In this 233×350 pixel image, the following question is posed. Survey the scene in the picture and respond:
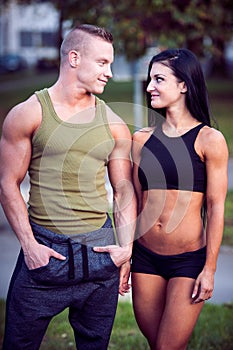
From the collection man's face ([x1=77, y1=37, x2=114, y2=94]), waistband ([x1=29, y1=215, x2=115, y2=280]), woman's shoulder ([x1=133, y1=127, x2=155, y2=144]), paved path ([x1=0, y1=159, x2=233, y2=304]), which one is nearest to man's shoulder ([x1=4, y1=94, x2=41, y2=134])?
man's face ([x1=77, y1=37, x2=114, y2=94])

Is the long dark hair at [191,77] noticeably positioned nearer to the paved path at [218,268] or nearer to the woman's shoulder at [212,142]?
the woman's shoulder at [212,142]

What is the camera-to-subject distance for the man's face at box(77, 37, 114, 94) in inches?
135

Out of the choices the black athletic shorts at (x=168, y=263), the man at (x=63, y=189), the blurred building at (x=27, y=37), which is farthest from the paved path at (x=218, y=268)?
the blurred building at (x=27, y=37)

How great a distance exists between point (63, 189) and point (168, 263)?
67cm

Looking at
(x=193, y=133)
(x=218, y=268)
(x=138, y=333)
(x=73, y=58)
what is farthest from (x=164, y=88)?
(x=218, y=268)

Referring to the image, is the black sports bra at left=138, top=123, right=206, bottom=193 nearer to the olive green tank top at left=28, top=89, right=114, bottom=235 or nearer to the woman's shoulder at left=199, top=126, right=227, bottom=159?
the woman's shoulder at left=199, top=126, right=227, bottom=159

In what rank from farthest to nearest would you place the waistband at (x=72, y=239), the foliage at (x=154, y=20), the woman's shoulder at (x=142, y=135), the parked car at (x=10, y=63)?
1. the parked car at (x=10, y=63)
2. the foliage at (x=154, y=20)
3. the woman's shoulder at (x=142, y=135)
4. the waistband at (x=72, y=239)

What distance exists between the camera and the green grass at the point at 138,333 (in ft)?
16.4

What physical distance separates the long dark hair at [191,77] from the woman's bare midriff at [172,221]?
41cm

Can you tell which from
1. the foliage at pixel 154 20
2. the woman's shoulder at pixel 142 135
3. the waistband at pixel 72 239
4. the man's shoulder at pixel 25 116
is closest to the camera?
the man's shoulder at pixel 25 116

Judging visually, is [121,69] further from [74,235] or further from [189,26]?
[74,235]

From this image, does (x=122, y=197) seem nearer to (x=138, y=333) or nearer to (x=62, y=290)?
(x=62, y=290)

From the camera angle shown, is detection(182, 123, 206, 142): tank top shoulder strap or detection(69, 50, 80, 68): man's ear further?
detection(182, 123, 206, 142): tank top shoulder strap

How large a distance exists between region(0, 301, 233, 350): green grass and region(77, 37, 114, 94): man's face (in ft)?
7.18
